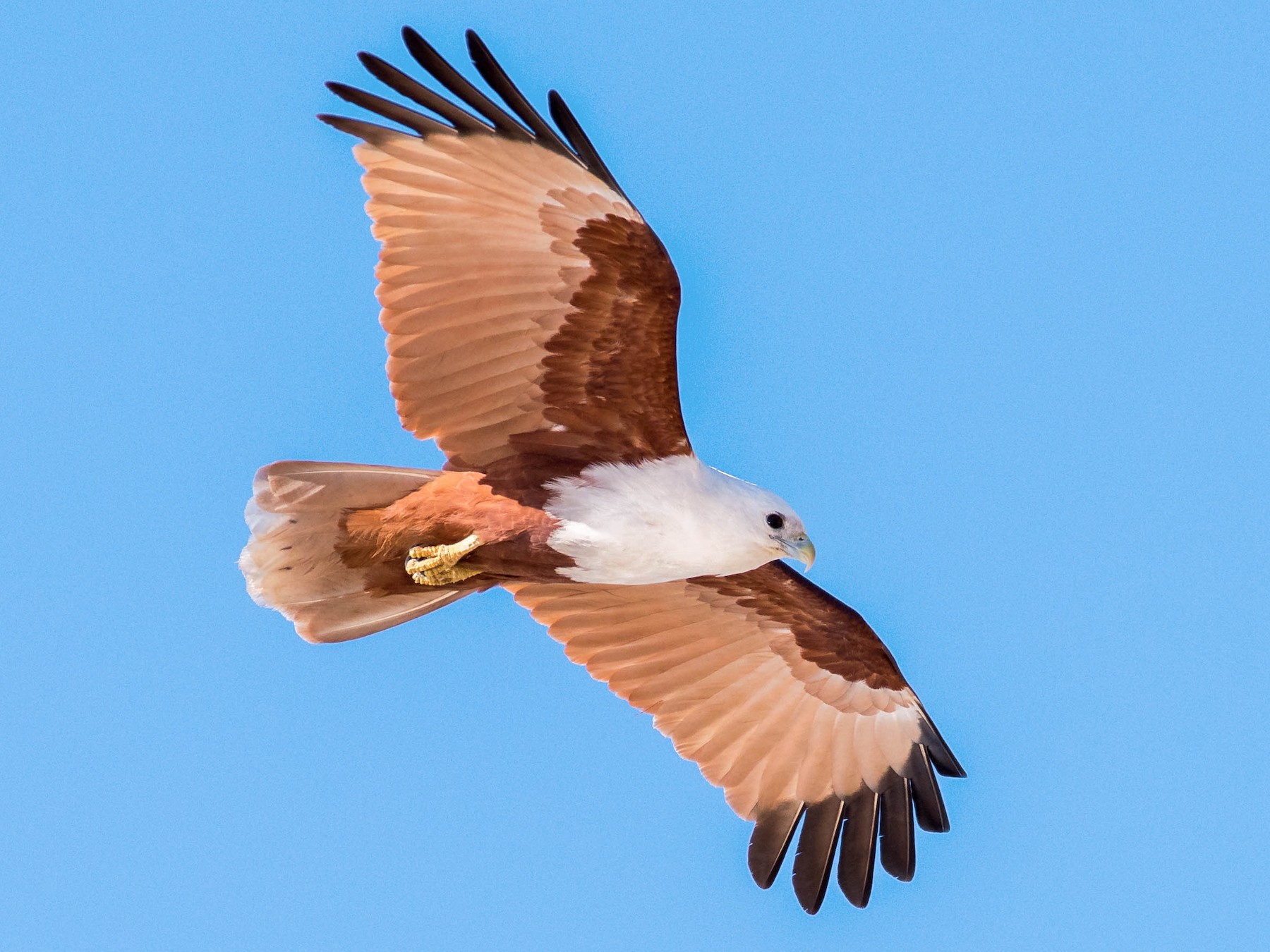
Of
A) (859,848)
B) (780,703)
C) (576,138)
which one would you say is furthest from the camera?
(780,703)

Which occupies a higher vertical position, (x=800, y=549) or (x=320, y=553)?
(x=320, y=553)

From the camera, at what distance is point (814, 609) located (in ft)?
33.7

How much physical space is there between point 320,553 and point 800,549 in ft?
8.07

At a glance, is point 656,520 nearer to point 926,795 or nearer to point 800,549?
point 800,549

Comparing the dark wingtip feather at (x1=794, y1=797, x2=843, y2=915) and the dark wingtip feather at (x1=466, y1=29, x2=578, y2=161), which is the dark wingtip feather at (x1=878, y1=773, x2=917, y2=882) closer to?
the dark wingtip feather at (x1=794, y1=797, x2=843, y2=915)

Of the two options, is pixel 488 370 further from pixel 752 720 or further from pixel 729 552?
pixel 752 720

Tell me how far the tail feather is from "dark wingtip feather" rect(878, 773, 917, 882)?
2.78 meters

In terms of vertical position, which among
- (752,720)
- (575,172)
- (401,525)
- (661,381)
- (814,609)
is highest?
(575,172)

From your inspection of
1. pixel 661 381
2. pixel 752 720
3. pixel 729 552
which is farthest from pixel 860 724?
pixel 661 381

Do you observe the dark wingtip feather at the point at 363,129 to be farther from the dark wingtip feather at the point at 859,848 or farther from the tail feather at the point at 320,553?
the dark wingtip feather at the point at 859,848

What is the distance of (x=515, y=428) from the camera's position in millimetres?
9219

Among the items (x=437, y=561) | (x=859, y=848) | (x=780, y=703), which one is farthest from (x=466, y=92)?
(x=859, y=848)

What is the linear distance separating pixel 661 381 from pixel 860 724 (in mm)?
2741

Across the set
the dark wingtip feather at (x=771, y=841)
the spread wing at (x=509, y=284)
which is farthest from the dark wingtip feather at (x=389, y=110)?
the dark wingtip feather at (x=771, y=841)
